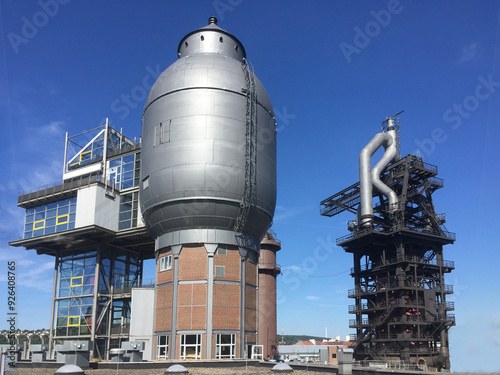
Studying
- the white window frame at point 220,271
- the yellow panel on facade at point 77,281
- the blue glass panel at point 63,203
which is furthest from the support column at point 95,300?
the white window frame at point 220,271

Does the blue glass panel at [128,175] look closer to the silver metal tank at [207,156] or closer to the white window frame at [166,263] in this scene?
the silver metal tank at [207,156]

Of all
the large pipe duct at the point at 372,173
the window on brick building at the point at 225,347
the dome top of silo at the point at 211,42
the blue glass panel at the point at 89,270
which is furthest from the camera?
the large pipe duct at the point at 372,173

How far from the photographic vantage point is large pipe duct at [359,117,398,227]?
55612mm

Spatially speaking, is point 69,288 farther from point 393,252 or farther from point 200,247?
point 393,252

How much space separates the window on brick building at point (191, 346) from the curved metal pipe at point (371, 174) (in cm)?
2661

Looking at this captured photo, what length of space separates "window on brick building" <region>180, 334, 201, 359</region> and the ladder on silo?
8.74 metres

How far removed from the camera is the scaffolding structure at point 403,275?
5311cm

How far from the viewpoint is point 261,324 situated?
6100 centimetres

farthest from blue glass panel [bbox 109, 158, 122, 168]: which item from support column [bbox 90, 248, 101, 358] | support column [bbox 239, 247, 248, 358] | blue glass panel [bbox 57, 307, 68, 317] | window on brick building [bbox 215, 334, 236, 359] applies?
window on brick building [bbox 215, 334, 236, 359]

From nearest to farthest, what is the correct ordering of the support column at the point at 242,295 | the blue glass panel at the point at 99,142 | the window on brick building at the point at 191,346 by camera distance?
the window on brick building at the point at 191,346 → the support column at the point at 242,295 → the blue glass panel at the point at 99,142

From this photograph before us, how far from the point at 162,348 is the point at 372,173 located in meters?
32.4

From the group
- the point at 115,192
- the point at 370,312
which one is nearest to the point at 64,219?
the point at 115,192

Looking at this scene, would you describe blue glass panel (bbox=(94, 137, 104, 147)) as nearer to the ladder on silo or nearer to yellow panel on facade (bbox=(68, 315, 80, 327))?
yellow panel on facade (bbox=(68, 315, 80, 327))

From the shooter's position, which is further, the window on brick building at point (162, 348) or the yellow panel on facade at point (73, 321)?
the yellow panel on facade at point (73, 321)
